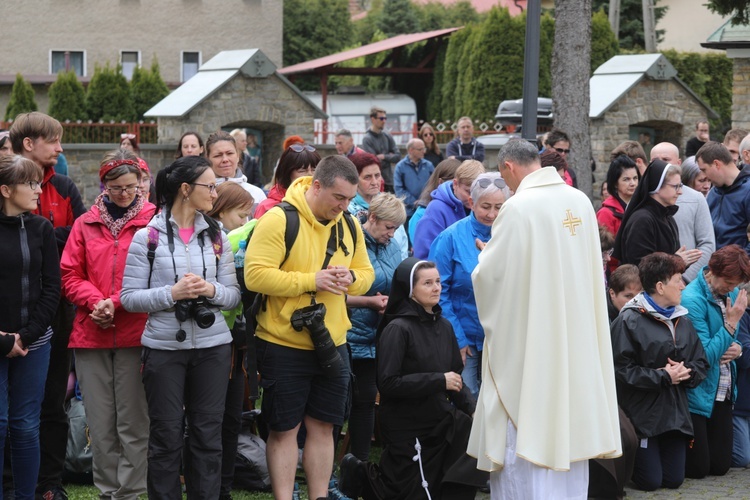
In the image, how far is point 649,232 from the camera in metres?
8.09

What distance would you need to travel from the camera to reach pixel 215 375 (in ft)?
19.2

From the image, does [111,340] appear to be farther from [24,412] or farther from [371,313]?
[371,313]

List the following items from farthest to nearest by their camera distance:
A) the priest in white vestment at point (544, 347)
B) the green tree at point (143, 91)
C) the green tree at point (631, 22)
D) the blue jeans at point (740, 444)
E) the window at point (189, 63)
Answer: the green tree at point (631, 22), the window at point (189, 63), the green tree at point (143, 91), the blue jeans at point (740, 444), the priest in white vestment at point (544, 347)

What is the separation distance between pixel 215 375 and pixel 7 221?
1.34 meters

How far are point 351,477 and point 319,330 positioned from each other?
1.18 m

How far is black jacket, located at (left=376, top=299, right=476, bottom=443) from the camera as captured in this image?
626cm

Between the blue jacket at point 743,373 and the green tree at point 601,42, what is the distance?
2291cm

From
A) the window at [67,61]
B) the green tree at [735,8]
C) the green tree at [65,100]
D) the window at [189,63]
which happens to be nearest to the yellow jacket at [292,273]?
the green tree at [735,8]

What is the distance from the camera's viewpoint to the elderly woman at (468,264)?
6.93 m

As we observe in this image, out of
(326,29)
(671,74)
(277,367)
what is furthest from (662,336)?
(326,29)

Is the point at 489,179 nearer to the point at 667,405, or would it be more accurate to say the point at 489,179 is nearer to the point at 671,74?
the point at 667,405

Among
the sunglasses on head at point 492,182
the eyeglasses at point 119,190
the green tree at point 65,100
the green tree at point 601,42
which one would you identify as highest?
the green tree at point 601,42

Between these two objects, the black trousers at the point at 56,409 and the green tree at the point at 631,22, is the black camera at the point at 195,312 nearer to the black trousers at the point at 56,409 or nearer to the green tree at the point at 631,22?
the black trousers at the point at 56,409

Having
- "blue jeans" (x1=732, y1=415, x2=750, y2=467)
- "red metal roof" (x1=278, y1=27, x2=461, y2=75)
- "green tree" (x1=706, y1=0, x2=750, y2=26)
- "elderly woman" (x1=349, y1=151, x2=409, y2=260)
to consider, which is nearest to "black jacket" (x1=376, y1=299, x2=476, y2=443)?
"elderly woman" (x1=349, y1=151, x2=409, y2=260)
